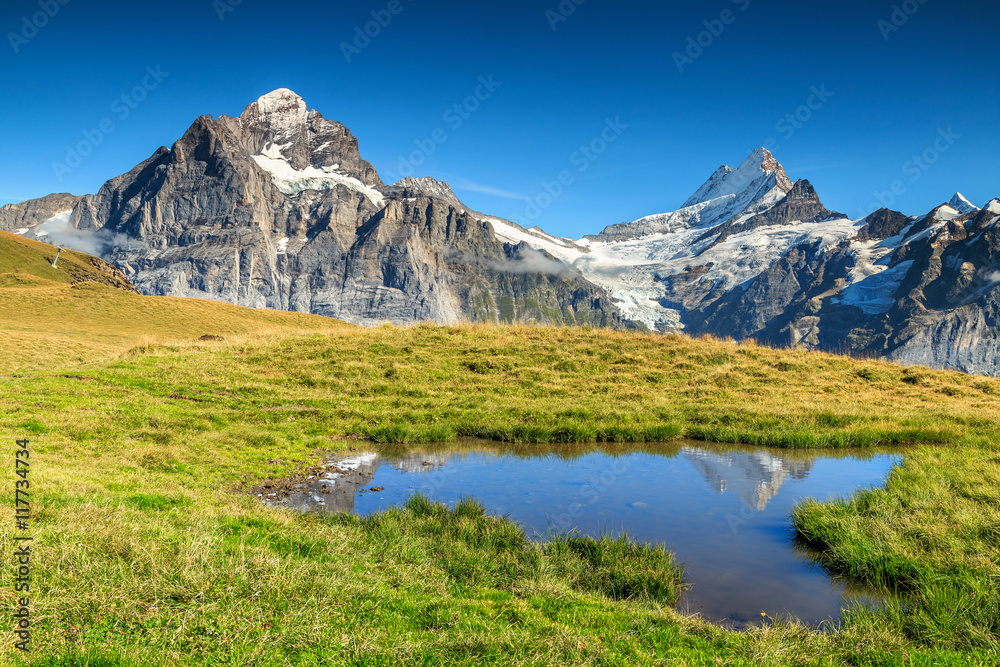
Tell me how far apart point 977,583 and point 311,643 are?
10.7 meters

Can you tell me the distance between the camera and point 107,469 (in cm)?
1331

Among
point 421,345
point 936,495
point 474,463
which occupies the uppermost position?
point 421,345

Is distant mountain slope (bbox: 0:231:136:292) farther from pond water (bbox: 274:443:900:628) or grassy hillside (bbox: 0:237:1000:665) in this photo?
pond water (bbox: 274:443:900:628)

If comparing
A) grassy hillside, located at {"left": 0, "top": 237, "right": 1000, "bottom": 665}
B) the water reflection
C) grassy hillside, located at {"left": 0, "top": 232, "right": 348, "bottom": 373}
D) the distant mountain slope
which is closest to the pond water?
the water reflection

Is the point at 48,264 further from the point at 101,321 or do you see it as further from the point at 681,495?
the point at 681,495

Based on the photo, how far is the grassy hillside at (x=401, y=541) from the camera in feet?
21.2

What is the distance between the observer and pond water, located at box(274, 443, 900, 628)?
33.9 feet

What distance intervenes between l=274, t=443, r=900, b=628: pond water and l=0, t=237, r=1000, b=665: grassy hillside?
964 millimetres

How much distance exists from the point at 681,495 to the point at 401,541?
29.3 feet

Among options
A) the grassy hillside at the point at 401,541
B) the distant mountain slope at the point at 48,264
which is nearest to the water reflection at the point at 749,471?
the grassy hillside at the point at 401,541

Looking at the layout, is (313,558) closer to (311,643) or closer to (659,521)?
(311,643)

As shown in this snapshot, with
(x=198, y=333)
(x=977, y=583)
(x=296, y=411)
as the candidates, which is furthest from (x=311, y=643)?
(x=198, y=333)

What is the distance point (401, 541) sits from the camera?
10898mm

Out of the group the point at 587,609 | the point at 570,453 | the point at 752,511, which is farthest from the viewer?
the point at 570,453
